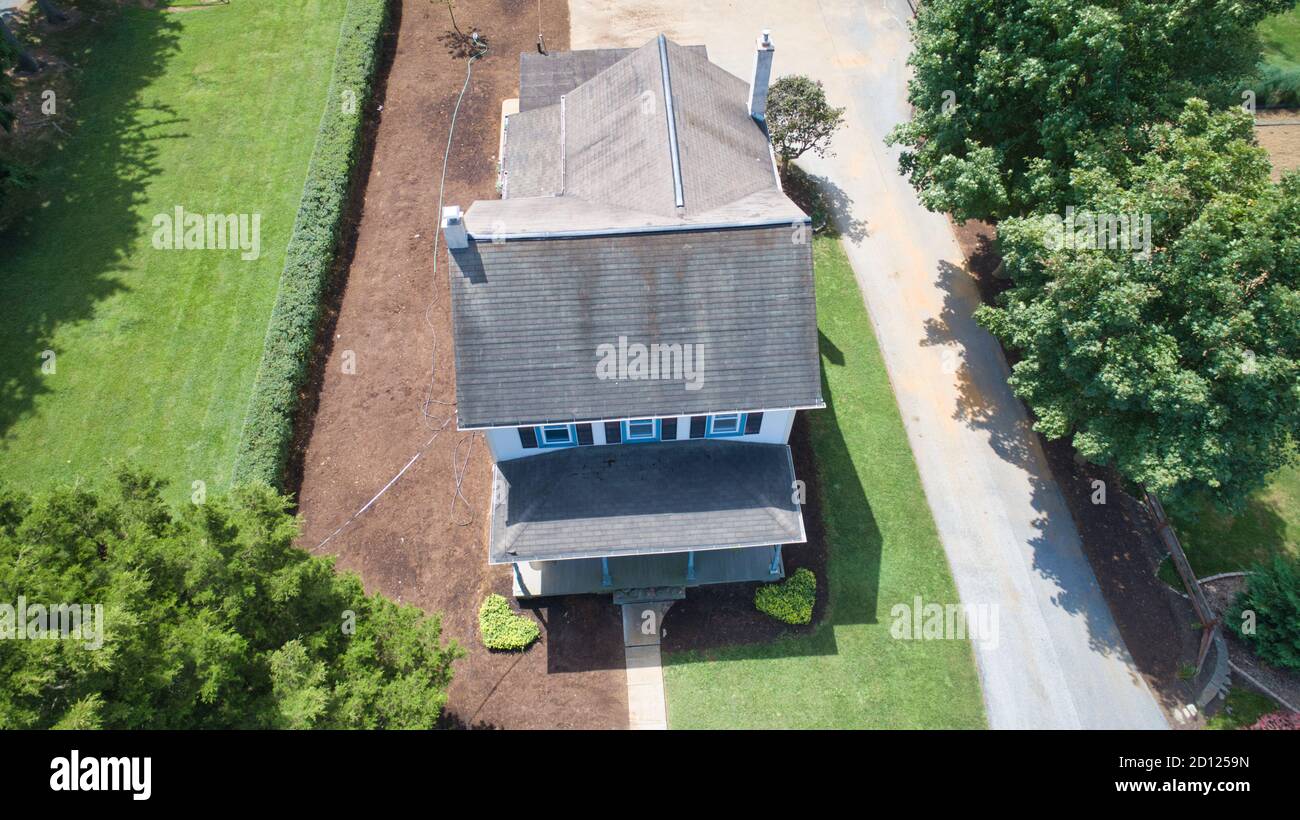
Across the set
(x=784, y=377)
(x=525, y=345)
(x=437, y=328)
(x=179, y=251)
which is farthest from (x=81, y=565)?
(x=179, y=251)

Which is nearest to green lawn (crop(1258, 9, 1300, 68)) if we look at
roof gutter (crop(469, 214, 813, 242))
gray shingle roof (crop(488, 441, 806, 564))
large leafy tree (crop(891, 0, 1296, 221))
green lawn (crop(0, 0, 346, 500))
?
large leafy tree (crop(891, 0, 1296, 221))

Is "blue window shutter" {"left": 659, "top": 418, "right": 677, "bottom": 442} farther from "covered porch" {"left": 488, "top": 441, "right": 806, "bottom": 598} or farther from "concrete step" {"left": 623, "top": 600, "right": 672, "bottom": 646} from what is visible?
"concrete step" {"left": 623, "top": 600, "right": 672, "bottom": 646}

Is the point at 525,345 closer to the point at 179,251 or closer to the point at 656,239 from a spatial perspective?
the point at 656,239

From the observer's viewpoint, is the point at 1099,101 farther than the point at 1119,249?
Yes

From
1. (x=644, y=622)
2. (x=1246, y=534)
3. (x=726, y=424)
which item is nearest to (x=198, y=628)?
(x=644, y=622)

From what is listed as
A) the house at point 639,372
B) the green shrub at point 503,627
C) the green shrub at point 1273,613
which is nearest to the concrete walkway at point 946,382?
the green shrub at point 1273,613

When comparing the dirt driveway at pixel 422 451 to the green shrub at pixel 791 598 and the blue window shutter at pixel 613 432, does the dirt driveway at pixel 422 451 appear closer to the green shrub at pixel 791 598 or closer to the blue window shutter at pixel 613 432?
the green shrub at pixel 791 598
